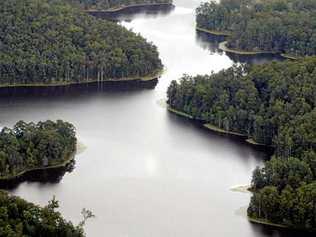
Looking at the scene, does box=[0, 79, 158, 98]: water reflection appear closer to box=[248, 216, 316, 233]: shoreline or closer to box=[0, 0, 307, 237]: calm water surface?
box=[0, 0, 307, 237]: calm water surface

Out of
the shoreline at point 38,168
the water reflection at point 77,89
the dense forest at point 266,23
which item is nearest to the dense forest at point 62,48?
the water reflection at point 77,89

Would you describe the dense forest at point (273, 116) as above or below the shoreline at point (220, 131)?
above

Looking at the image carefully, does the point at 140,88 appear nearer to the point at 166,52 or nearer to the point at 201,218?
the point at 166,52

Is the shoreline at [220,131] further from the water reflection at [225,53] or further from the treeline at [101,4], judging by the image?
the treeline at [101,4]

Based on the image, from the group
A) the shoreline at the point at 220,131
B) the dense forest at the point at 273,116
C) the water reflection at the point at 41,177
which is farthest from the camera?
the shoreline at the point at 220,131

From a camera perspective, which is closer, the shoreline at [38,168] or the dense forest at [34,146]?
the shoreline at [38,168]

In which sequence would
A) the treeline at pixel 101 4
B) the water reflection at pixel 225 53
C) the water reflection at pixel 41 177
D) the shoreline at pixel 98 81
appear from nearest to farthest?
the water reflection at pixel 41 177, the shoreline at pixel 98 81, the water reflection at pixel 225 53, the treeline at pixel 101 4

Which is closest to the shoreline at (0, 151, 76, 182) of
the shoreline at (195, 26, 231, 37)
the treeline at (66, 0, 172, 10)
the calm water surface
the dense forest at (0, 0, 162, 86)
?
the calm water surface
